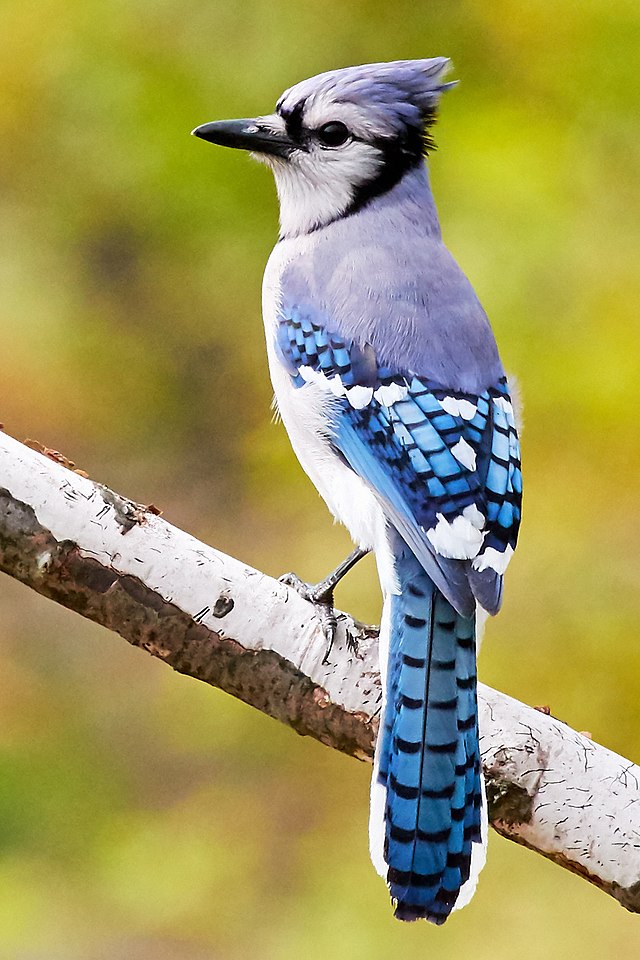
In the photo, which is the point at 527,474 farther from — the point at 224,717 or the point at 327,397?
the point at 327,397

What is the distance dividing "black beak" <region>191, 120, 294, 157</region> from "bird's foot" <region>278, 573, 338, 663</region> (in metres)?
0.76

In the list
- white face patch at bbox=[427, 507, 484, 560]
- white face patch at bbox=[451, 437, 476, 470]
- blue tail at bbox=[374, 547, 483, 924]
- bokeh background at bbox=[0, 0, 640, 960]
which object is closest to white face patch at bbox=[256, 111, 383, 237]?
white face patch at bbox=[451, 437, 476, 470]

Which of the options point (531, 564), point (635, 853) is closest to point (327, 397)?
point (635, 853)

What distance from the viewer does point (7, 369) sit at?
4035 millimetres

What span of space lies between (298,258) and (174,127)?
86.2 inches

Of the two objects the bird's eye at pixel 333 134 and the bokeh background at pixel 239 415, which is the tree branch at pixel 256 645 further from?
the bokeh background at pixel 239 415

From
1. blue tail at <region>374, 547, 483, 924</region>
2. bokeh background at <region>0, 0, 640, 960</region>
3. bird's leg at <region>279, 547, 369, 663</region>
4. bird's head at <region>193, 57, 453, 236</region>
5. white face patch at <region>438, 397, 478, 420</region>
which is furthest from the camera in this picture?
bokeh background at <region>0, 0, 640, 960</region>

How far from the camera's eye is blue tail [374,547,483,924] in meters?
1.62

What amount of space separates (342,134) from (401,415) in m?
0.59

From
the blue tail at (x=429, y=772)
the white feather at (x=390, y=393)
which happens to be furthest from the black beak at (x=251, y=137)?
the blue tail at (x=429, y=772)

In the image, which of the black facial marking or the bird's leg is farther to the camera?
the black facial marking

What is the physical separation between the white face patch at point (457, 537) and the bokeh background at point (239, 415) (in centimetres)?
166

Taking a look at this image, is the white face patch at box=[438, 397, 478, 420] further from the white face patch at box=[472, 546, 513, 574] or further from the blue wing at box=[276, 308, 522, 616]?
the white face patch at box=[472, 546, 513, 574]

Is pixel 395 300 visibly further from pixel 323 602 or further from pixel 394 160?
pixel 323 602
